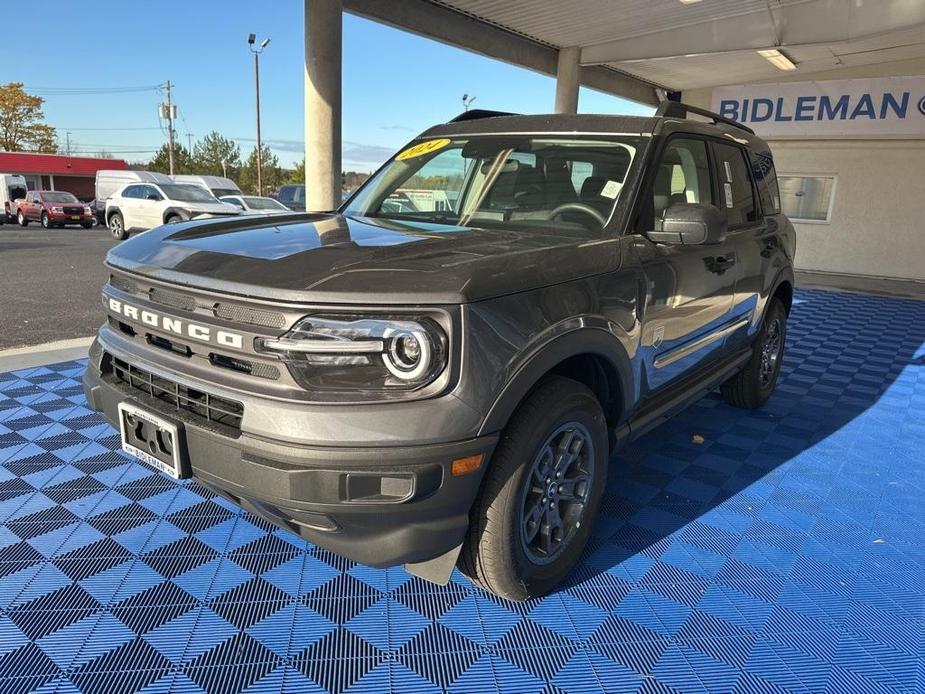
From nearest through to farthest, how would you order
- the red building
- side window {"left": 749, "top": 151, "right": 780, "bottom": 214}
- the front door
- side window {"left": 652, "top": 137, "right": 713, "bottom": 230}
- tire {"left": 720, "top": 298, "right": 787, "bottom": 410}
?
the front door → side window {"left": 652, "top": 137, "right": 713, "bottom": 230} → side window {"left": 749, "top": 151, "right": 780, "bottom": 214} → tire {"left": 720, "top": 298, "right": 787, "bottom": 410} → the red building

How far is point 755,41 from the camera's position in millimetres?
12320

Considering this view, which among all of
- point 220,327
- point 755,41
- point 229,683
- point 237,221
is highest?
point 755,41

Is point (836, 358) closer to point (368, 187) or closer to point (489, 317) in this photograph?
point (368, 187)

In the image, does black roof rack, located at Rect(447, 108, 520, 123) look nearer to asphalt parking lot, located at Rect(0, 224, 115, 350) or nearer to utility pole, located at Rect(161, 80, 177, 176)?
asphalt parking lot, located at Rect(0, 224, 115, 350)

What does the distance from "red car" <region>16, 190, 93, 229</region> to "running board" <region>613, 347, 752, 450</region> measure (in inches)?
1128

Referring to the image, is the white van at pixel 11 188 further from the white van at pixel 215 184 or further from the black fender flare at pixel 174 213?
the black fender flare at pixel 174 213

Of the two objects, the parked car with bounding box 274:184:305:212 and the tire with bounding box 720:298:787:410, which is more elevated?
the parked car with bounding box 274:184:305:212

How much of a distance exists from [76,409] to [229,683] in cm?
285

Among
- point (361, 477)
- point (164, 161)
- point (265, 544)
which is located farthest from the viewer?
point (164, 161)

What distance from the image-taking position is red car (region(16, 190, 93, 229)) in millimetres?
26141

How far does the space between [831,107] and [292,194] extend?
17.9 metres

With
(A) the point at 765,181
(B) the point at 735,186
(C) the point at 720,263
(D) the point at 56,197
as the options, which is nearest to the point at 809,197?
(A) the point at 765,181

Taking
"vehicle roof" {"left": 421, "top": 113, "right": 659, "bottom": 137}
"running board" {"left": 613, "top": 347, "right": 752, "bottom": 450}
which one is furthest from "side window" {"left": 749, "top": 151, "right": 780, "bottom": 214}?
"vehicle roof" {"left": 421, "top": 113, "right": 659, "bottom": 137}

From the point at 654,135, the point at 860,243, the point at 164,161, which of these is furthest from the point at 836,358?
the point at 164,161
